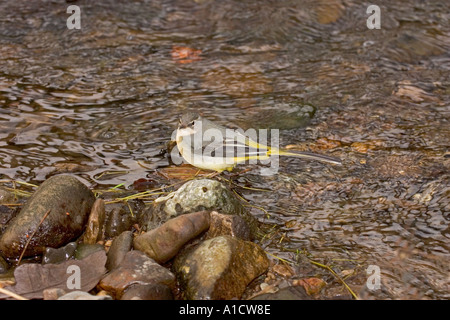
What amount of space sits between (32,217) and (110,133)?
8.82 ft

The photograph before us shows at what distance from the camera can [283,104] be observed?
838 centimetres

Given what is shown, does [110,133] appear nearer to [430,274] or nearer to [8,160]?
[8,160]

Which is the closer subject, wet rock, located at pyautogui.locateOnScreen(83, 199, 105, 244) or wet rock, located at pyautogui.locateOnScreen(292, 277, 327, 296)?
wet rock, located at pyautogui.locateOnScreen(292, 277, 327, 296)

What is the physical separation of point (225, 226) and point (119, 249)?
93 cm

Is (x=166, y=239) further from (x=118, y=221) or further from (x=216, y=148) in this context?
(x=216, y=148)

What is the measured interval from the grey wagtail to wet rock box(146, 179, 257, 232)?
0.81 m

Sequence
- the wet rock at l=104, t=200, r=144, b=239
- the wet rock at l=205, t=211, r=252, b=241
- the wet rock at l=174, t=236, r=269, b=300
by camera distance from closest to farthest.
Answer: the wet rock at l=174, t=236, r=269, b=300
the wet rock at l=205, t=211, r=252, b=241
the wet rock at l=104, t=200, r=144, b=239

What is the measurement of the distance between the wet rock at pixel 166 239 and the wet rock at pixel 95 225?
51 cm

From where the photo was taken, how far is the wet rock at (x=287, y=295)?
4355 mm

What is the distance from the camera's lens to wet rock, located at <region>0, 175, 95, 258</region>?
5.09 meters

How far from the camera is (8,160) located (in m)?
6.84

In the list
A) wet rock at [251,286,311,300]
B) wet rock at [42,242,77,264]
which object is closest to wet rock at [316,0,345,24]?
wet rock at [42,242,77,264]
